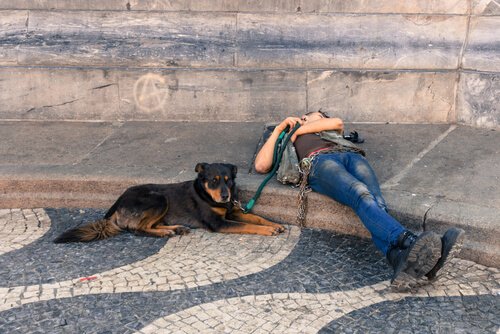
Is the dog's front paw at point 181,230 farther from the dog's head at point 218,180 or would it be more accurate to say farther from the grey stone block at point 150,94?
the grey stone block at point 150,94

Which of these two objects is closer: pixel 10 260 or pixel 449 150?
pixel 10 260

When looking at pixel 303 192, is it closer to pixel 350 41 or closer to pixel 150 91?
pixel 350 41

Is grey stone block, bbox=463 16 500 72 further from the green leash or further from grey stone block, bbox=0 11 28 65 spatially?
grey stone block, bbox=0 11 28 65

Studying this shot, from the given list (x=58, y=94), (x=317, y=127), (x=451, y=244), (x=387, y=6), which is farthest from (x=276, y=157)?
(x=58, y=94)

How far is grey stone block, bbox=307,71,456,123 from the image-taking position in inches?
271

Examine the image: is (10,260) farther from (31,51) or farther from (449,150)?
(449,150)

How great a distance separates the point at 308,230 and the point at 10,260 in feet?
7.85

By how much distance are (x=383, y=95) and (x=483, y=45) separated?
1.19 metres

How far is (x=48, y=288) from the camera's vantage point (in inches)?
168

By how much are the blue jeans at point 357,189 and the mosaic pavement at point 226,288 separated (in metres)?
0.35

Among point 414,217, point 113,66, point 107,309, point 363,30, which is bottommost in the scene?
point 107,309

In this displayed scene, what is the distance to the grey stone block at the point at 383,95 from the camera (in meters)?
6.88

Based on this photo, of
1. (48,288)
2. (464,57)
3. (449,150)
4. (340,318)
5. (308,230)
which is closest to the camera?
(340,318)

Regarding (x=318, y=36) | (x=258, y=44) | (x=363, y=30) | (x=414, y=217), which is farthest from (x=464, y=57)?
(x=414, y=217)
